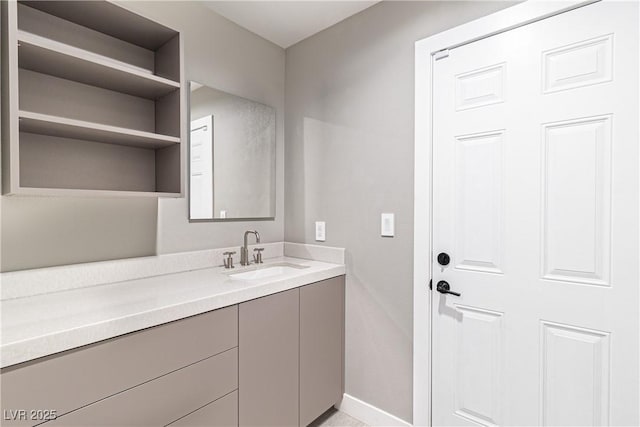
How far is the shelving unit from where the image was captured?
1.14 m

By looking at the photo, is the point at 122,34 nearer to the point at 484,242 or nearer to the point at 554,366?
the point at 484,242

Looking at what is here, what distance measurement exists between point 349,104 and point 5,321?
6.04 feet

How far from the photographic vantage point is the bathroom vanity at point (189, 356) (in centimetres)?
93

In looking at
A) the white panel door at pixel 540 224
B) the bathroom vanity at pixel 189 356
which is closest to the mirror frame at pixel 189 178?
the bathroom vanity at pixel 189 356

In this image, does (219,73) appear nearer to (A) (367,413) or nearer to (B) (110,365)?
(B) (110,365)

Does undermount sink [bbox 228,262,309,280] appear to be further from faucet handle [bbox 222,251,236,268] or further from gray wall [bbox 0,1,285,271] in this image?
gray wall [bbox 0,1,285,271]

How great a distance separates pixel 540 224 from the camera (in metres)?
1.38

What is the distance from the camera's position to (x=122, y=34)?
1.54m

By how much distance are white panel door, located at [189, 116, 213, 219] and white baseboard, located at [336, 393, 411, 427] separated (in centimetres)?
143

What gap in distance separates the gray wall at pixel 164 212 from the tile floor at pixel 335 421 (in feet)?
3.86

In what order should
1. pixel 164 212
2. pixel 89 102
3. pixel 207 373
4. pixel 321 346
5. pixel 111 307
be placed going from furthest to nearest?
pixel 321 346
pixel 164 212
pixel 89 102
pixel 207 373
pixel 111 307

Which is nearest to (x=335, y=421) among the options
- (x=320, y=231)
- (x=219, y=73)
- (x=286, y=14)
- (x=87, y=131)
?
(x=320, y=231)

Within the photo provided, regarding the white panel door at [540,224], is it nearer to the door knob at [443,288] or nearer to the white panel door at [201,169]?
the door knob at [443,288]

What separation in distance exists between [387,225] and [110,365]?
139 centimetres
